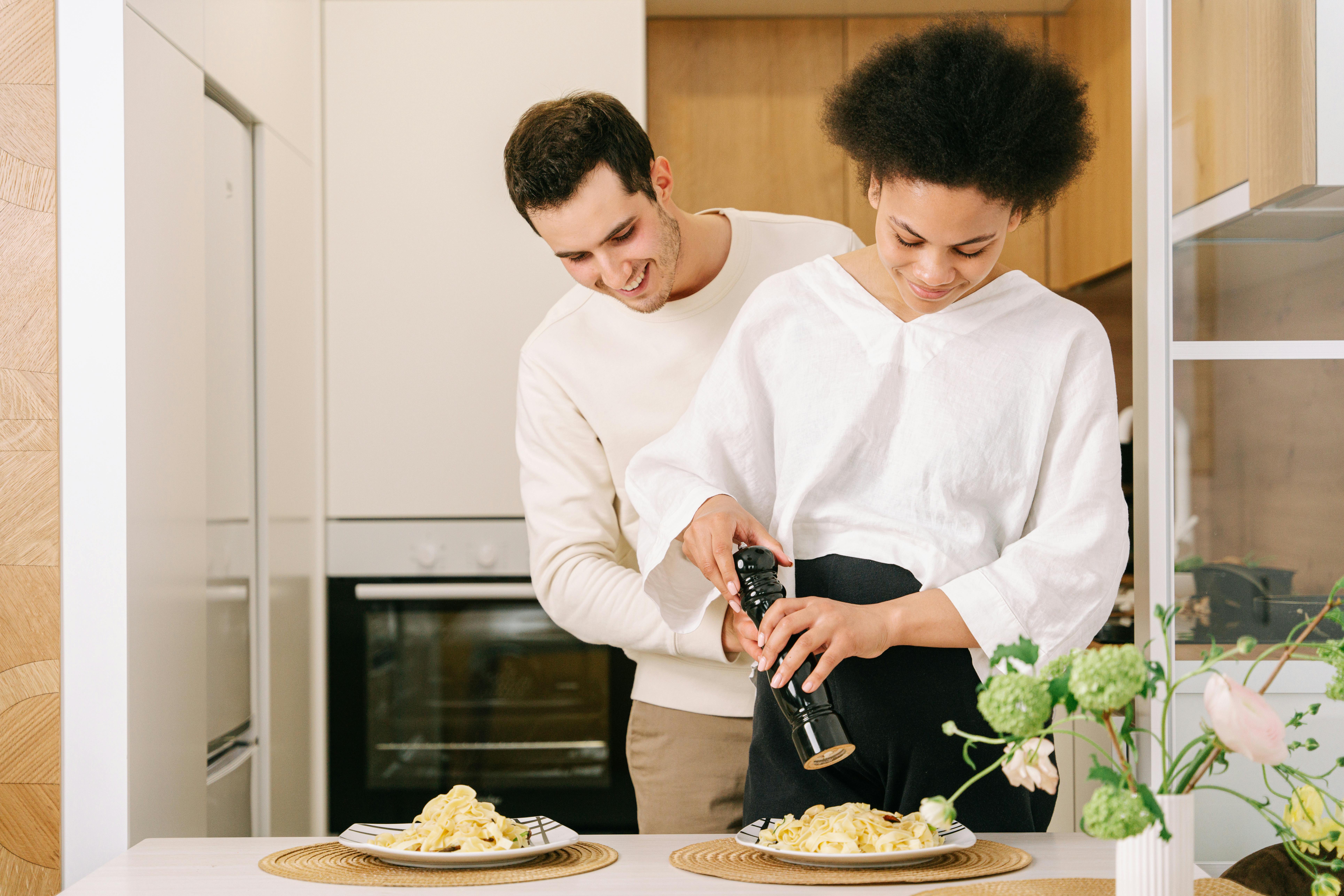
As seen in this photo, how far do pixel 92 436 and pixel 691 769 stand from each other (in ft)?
2.61

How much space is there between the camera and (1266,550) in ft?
4.02

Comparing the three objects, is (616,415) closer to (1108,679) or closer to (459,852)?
(459,852)

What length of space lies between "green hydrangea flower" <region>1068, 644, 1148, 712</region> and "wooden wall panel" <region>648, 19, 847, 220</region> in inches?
79.6

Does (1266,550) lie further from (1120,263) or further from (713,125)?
(713,125)

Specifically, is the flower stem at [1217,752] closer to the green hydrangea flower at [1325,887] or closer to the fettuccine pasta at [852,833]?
the green hydrangea flower at [1325,887]

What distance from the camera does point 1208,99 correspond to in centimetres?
121

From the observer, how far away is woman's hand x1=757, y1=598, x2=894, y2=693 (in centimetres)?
94

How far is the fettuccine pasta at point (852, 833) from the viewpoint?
3.09ft

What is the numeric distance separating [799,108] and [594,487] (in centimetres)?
142

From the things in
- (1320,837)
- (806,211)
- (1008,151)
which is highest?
(806,211)

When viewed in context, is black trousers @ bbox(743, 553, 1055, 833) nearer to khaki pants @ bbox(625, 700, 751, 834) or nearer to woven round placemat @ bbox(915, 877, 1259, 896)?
woven round placemat @ bbox(915, 877, 1259, 896)

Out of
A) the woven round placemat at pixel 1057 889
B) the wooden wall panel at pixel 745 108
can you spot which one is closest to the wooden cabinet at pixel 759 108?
the wooden wall panel at pixel 745 108

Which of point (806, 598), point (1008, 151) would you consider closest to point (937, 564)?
point (806, 598)

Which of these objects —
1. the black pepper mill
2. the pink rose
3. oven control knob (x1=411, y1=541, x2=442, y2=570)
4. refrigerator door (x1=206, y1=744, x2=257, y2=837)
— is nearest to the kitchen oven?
oven control knob (x1=411, y1=541, x2=442, y2=570)
